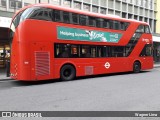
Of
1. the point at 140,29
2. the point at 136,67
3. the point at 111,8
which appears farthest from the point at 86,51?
the point at 111,8

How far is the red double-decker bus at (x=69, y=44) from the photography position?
1258cm

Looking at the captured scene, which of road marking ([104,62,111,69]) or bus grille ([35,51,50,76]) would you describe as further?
road marking ([104,62,111,69])

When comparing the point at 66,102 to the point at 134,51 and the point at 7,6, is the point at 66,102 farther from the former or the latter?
the point at 7,6

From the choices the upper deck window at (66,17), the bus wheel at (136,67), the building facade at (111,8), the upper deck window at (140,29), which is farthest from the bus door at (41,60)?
the upper deck window at (140,29)

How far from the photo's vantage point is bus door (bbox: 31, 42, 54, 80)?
12703 mm

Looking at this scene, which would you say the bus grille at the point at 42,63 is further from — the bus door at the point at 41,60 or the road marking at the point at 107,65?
the road marking at the point at 107,65

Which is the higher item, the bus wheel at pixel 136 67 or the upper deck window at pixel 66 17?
the upper deck window at pixel 66 17

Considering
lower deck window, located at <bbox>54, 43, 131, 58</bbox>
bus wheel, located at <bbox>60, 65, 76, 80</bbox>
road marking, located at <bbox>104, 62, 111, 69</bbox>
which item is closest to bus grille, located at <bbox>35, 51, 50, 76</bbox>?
lower deck window, located at <bbox>54, 43, 131, 58</bbox>

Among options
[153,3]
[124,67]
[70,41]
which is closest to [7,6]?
[70,41]

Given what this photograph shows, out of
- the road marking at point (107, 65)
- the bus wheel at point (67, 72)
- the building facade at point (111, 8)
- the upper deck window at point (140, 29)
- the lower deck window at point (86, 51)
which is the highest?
the building facade at point (111, 8)

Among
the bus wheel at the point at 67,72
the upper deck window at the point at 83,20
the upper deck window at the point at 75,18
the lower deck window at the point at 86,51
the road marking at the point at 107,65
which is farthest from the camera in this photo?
the road marking at the point at 107,65

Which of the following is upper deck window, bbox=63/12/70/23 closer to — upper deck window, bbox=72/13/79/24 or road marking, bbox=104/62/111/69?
upper deck window, bbox=72/13/79/24

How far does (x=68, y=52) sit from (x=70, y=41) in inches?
26.0

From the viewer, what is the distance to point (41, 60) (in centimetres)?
1300
